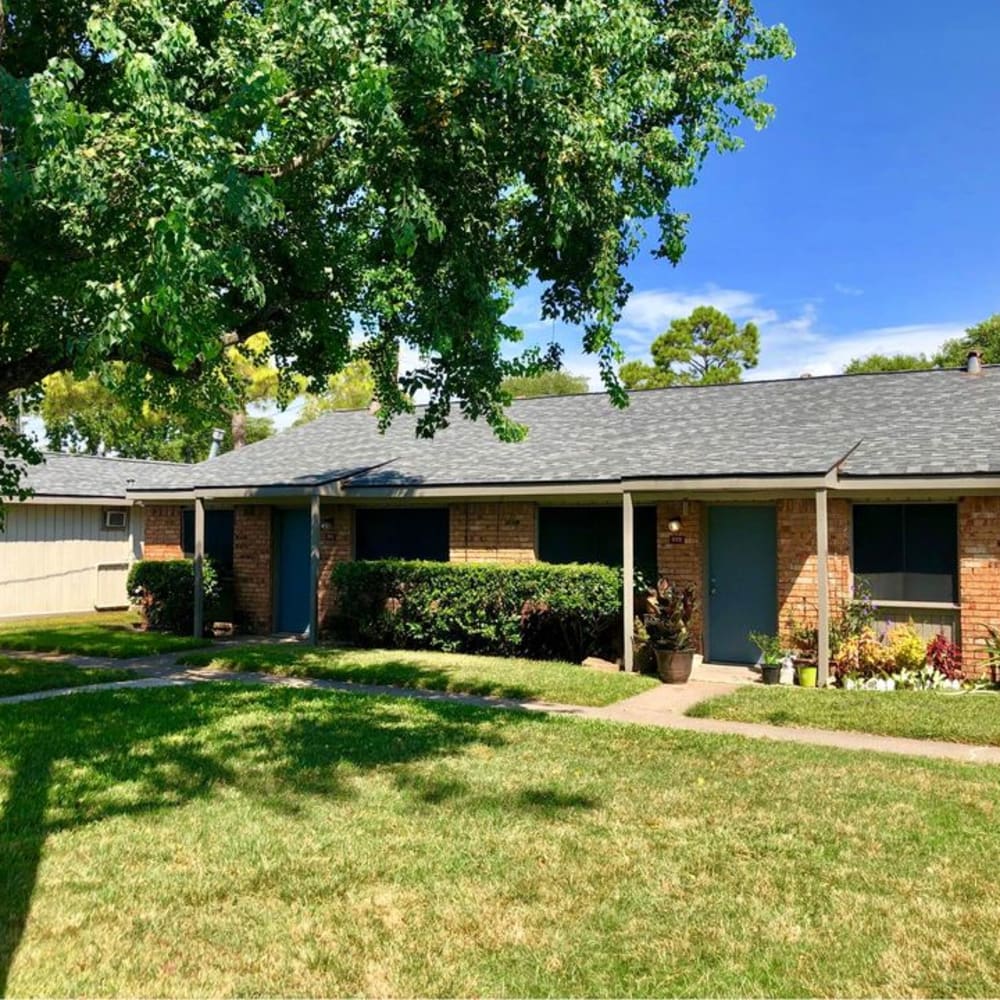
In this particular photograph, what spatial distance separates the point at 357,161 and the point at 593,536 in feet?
25.6

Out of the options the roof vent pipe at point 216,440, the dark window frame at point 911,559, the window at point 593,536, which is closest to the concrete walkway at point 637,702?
the window at point 593,536

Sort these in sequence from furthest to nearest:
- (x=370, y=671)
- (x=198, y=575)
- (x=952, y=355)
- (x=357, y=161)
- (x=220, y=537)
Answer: (x=952, y=355), (x=220, y=537), (x=198, y=575), (x=370, y=671), (x=357, y=161)

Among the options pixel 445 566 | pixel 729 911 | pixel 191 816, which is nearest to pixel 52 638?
pixel 445 566

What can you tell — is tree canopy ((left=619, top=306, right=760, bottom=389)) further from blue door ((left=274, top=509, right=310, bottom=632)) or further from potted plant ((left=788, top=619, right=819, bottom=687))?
potted plant ((left=788, top=619, right=819, bottom=687))

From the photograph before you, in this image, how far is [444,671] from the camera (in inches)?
438

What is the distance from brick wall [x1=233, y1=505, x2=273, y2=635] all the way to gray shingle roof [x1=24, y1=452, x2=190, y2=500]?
2.21 m

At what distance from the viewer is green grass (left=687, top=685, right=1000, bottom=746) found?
26.0 ft

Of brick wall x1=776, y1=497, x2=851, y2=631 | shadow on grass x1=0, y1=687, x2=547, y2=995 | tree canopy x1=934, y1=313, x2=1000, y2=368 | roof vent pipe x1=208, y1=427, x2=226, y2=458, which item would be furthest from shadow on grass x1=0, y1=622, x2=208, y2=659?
tree canopy x1=934, y1=313, x2=1000, y2=368

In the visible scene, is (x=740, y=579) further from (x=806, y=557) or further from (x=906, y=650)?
(x=906, y=650)

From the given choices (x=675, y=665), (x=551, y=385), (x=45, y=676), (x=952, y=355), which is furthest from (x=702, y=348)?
(x=45, y=676)

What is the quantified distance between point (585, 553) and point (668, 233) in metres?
5.97

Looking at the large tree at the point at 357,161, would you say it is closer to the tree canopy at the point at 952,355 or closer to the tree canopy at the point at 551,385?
the tree canopy at the point at 952,355

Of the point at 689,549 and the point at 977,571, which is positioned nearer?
the point at 977,571

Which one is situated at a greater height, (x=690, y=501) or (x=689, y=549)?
(x=690, y=501)
